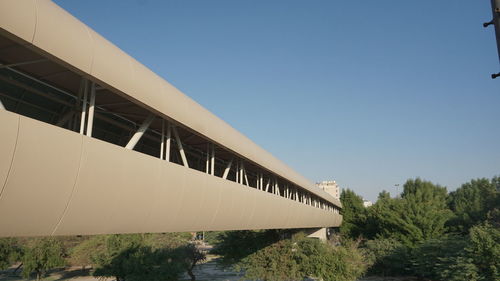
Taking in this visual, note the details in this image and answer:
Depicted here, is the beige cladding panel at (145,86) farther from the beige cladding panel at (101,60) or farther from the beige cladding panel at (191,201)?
the beige cladding panel at (191,201)

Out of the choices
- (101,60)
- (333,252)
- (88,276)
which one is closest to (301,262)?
(333,252)

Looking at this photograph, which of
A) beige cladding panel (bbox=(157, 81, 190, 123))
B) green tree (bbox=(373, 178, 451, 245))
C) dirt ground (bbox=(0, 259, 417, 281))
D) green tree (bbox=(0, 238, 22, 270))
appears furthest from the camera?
dirt ground (bbox=(0, 259, 417, 281))

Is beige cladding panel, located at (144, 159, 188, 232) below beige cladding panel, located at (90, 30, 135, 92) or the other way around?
below

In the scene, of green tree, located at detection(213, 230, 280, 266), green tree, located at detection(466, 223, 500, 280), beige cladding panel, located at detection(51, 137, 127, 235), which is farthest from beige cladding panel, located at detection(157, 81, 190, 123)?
green tree, located at detection(466, 223, 500, 280)

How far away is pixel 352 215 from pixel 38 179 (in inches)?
1881

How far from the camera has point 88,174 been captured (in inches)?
239

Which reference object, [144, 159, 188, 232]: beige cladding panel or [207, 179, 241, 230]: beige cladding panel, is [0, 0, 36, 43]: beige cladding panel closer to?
[144, 159, 188, 232]: beige cladding panel

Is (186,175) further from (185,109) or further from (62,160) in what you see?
(62,160)

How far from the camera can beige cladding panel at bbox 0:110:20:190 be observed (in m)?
4.64

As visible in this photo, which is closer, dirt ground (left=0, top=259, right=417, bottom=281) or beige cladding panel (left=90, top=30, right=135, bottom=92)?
beige cladding panel (left=90, top=30, right=135, bottom=92)

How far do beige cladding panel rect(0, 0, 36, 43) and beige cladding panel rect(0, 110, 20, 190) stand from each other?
1.13 m

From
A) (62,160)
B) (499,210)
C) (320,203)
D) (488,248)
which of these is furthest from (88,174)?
(499,210)

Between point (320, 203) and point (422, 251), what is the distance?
35.5ft

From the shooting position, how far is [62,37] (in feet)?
18.6
